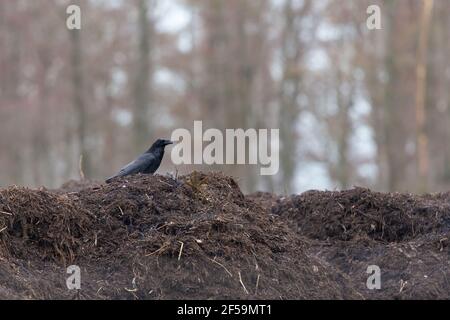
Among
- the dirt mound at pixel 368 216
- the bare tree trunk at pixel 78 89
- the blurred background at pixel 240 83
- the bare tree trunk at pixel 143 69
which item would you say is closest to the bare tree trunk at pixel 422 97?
the blurred background at pixel 240 83

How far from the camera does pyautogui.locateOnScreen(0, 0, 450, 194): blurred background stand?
2553 centimetres

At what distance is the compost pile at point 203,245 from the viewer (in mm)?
6961

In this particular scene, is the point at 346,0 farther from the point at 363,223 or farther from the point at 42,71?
the point at 363,223

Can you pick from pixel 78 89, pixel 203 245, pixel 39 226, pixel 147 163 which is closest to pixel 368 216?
pixel 203 245

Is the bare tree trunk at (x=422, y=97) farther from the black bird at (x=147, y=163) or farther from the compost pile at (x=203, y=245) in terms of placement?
the compost pile at (x=203, y=245)

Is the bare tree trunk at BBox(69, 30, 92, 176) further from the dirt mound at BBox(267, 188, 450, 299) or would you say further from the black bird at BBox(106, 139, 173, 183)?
the dirt mound at BBox(267, 188, 450, 299)

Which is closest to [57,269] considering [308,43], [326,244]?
[326,244]

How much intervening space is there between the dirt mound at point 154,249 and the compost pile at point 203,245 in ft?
0.04

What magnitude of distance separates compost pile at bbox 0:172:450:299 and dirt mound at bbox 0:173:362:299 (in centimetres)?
1

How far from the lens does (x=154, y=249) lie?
23.9 ft

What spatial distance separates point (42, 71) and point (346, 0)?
1236cm

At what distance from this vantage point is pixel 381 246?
8391 mm

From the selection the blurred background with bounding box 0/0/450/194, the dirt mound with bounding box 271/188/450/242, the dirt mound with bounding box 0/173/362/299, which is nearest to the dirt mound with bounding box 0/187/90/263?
the dirt mound with bounding box 0/173/362/299
